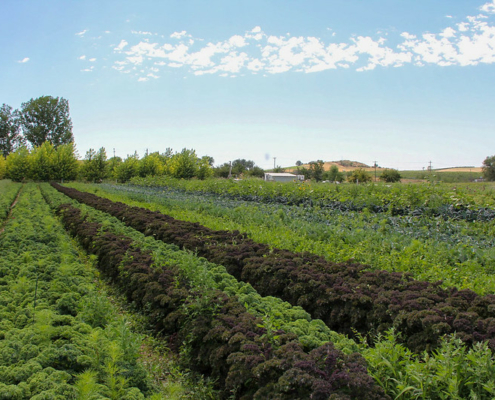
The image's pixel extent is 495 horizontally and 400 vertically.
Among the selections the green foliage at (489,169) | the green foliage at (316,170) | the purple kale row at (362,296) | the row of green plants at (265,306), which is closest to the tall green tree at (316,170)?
the green foliage at (316,170)

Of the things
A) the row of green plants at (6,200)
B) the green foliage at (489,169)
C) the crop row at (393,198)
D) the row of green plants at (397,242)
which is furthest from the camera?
the green foliage at (489,169)

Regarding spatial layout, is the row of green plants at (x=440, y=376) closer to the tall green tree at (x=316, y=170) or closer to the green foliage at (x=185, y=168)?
the green foliage at (x=185, y=168)

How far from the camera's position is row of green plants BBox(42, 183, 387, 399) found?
9.05 ft

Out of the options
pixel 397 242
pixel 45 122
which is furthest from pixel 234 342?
pixel 45 122

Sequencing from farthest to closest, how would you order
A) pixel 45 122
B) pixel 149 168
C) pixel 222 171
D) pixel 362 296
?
1. pixel 45 122
2. pixel 222 171
3. pixel 149 168
4. pixel 362 296

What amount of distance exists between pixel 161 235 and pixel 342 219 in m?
4.79

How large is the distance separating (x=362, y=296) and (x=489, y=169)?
174 ft

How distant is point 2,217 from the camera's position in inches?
570

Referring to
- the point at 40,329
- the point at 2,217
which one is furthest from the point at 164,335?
the point at 2,217

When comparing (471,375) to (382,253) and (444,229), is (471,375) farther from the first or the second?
(444,229)

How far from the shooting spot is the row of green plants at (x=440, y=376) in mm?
2619

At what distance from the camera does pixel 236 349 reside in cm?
349

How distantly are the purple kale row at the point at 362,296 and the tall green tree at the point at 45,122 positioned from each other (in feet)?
283

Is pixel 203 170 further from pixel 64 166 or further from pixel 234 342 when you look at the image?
pixel 234 342
